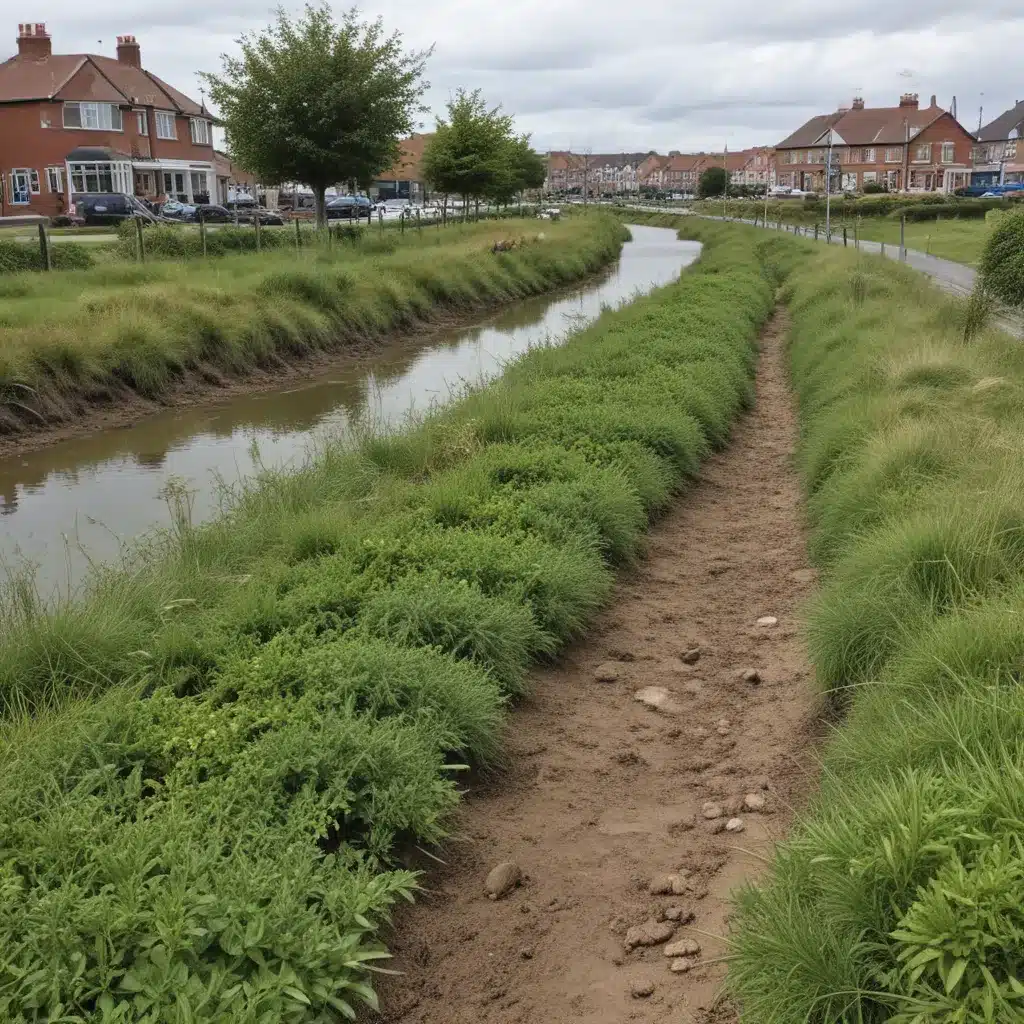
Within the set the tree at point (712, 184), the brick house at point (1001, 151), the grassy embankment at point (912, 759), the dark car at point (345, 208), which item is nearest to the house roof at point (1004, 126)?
the brick house at point (1001, 151)

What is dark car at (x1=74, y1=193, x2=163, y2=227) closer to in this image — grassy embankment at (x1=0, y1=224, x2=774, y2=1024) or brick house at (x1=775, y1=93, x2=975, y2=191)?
grassy embankment at (x1=0, y1=224, x2=774, y2=1024)

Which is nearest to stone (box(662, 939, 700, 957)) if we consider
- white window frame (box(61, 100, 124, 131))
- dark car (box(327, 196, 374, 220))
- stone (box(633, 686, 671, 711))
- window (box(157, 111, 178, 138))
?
stone (box(633, 686, 671, 711))

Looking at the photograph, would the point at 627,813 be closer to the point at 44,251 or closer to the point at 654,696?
the point at 654,696

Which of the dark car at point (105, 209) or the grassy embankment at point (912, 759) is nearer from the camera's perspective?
the grassy embankment at point (912, 759)

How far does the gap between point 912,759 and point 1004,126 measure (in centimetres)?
11123

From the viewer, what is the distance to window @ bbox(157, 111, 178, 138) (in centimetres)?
6034

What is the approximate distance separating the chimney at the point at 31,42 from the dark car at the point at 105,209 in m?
19.4

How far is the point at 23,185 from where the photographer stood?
5316 centimetres

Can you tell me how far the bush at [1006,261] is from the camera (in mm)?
14602

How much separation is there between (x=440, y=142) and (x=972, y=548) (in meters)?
42.8

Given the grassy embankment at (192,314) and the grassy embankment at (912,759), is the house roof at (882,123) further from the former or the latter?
the grassy embankment at (912,759)

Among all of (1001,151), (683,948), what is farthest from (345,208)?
(1001,151)

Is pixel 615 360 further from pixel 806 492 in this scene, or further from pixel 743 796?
pixel 743 796

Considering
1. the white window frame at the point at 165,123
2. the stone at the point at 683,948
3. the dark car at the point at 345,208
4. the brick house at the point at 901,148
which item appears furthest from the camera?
the brick house at the point at 901,148
